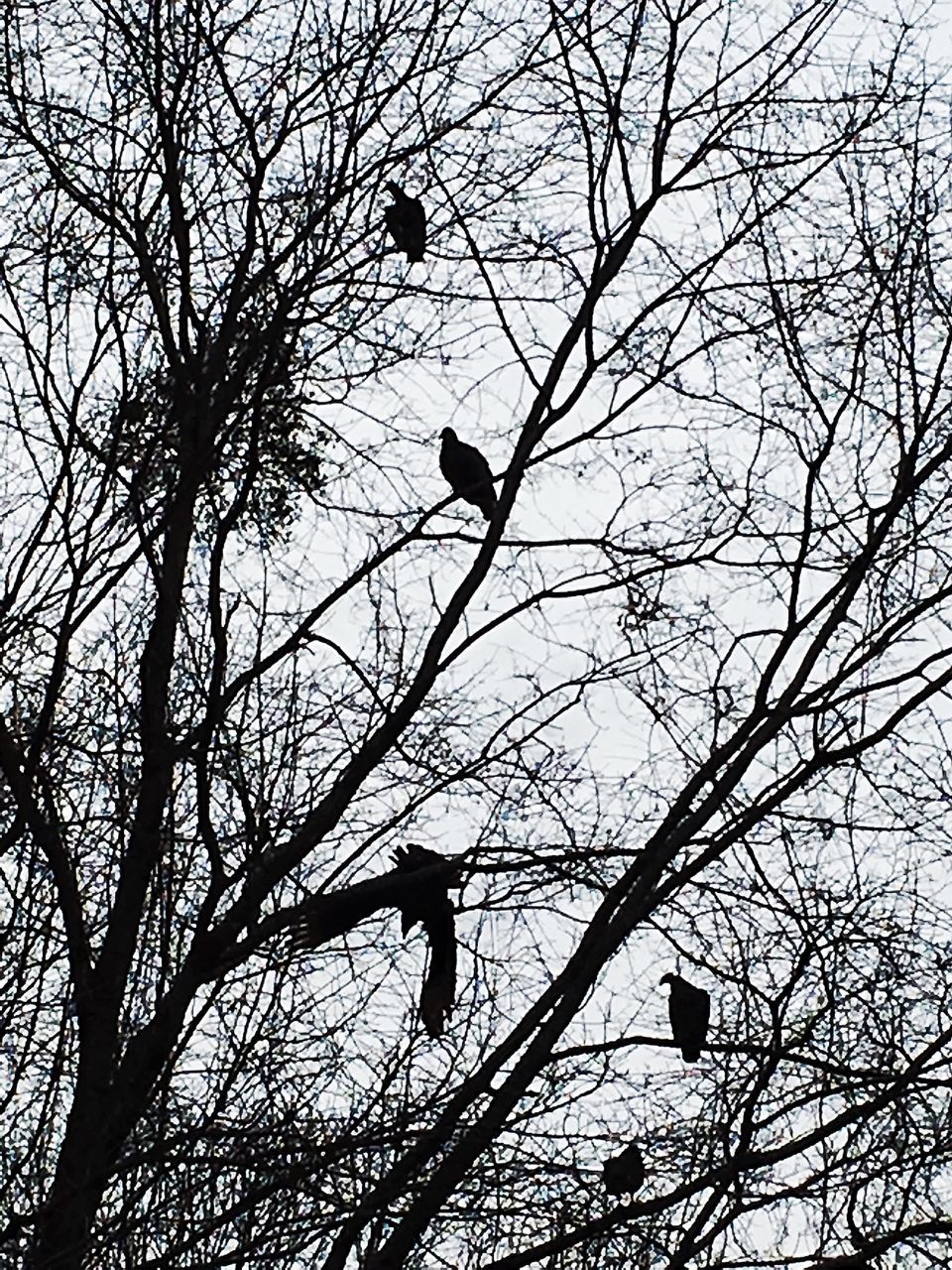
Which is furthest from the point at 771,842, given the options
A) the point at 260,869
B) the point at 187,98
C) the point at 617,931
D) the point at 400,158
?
the point at 187,98

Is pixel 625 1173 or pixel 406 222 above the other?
pixel 406 222

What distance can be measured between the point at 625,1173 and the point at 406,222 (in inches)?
114

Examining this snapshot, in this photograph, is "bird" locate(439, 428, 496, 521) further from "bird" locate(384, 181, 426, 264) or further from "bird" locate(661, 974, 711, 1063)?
"bird" locate(661, 974, 711, 1063)

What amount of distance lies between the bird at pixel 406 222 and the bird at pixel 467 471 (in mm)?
568

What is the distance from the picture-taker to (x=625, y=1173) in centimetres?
705

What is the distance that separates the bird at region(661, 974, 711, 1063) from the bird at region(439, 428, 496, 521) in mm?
1478

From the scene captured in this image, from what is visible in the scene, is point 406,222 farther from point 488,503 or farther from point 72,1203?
point 72,1203

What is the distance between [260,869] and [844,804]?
69.2 inches

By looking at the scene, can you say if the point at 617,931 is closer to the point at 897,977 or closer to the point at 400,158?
the point at 897,977

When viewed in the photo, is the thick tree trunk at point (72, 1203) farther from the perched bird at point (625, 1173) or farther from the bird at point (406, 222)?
the bird at point (406, 222)

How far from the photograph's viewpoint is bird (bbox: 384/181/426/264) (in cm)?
788

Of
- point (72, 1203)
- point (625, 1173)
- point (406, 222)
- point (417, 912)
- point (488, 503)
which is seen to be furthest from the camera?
point (406, 222)

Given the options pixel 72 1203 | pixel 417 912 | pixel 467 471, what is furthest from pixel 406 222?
pixel 72 1203

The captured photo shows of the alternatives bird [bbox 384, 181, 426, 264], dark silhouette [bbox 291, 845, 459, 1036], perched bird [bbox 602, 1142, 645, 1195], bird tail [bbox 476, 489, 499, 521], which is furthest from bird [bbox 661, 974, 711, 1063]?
bird [bbox 384, 181, 426, 264]
